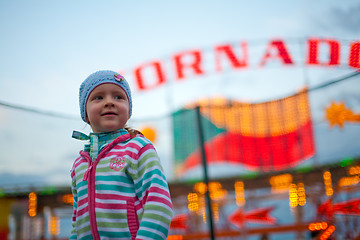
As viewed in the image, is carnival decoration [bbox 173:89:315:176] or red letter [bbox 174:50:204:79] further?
red letter [bbox 174:50:204:79]

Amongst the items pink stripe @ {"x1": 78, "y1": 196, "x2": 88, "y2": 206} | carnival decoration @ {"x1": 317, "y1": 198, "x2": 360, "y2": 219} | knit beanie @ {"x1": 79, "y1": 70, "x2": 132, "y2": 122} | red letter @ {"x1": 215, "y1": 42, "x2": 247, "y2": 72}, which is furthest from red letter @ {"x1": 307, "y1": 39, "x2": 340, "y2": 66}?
pink stripe @ {"x1": 78, "y1": 196, "x2": 88, "y2": 206}

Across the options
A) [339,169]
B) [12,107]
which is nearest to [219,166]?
[339,169]

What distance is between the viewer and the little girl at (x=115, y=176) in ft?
4.38

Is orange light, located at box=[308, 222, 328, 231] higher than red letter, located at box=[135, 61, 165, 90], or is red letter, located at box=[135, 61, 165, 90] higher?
red letter, located at box=[135, 61, 165, 90]

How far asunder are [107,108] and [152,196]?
487 millimetres

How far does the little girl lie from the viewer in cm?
133

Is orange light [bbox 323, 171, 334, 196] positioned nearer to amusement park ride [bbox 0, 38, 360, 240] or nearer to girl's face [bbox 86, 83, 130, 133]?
amusement park ride [bbox 0, 38, 360, 240]

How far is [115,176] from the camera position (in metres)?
1.43

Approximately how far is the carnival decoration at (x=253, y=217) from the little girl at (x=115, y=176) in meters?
5.08

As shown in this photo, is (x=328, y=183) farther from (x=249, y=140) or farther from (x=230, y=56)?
(x=230, y=56)

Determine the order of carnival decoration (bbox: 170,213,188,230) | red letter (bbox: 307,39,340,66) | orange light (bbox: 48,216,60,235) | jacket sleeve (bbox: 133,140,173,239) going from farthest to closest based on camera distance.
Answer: red letter (bbox: 307,39,340,66) → carnival decoration (bbox: 170,213,188,230) → orange light (bbox: 48,216,60,235) → jacket sleeve (bbox: 133,140,173,239)

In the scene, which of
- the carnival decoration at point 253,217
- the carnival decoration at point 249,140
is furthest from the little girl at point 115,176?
the carnival decoration at point 249,140

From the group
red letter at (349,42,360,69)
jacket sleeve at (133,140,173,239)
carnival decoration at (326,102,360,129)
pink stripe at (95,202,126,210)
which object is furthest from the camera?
red letter at (349,42,360,69)

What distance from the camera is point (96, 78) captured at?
159 cm
